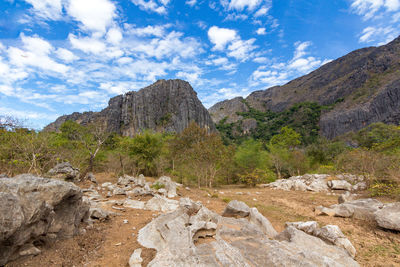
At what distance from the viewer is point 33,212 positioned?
3.05m

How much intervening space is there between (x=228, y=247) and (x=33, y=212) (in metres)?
3.45

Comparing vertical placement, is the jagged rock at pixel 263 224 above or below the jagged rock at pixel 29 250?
below

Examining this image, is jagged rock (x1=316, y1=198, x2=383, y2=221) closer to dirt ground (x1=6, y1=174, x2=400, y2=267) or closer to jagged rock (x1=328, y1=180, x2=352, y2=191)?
dirt ground (x1=6, y1=174, x2=400, y2=267)

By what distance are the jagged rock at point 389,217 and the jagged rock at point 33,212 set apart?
8.59 metres

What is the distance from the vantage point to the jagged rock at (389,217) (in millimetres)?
5199

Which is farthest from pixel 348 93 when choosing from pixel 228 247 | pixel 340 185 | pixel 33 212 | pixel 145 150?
pixel 33 212

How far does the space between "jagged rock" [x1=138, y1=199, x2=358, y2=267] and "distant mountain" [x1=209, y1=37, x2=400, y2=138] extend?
60.4m

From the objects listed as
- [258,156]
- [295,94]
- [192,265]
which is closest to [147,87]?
[258,156]

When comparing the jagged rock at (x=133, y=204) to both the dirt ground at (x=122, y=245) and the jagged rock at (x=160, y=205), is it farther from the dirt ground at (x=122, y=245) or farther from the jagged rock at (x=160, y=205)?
the dirt ground at (x=122, y=245)

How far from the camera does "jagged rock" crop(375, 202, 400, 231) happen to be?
520 cm

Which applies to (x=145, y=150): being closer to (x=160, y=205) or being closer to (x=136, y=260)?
(x=160, y=205)

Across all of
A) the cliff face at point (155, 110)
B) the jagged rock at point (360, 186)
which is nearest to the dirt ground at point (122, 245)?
the jagged rock at point (360, 186)

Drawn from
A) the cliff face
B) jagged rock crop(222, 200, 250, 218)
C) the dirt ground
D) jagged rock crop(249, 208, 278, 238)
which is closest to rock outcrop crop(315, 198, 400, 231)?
the dirt ground

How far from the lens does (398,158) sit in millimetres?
10805
